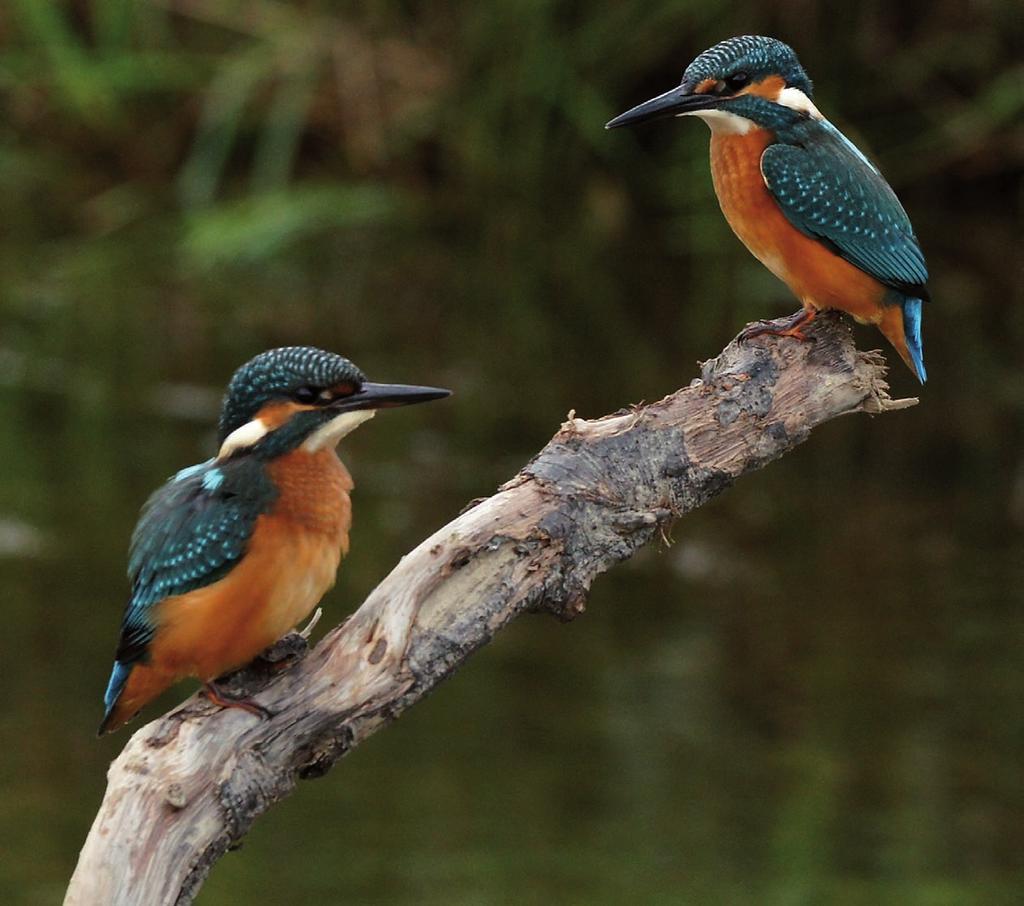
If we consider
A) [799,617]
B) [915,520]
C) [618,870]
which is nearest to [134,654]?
[618,870]

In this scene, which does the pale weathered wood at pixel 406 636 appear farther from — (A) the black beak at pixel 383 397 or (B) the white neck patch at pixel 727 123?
(B) the white neck patch at pixel 727 123

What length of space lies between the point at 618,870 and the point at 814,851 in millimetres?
568

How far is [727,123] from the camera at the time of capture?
3.40 m

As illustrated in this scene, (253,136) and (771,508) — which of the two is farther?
(253,136)

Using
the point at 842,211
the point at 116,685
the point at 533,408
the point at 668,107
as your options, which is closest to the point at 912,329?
the point at 842,211

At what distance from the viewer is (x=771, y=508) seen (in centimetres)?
775

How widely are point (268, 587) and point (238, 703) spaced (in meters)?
0.20

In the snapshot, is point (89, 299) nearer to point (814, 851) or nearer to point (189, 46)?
point (189, 46)

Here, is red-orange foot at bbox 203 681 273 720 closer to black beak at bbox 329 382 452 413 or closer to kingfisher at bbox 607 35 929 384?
black beak at bbox 329 382 452 413

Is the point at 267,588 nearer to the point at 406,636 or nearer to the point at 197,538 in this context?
the point at 197,538

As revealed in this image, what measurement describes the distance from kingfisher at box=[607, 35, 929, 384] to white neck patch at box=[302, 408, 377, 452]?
2.30 ft

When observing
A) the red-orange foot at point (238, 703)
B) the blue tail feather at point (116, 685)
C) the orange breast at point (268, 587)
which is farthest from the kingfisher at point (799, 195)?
the blue tail feather at point (116, 685)

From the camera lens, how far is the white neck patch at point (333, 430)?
2.99 m

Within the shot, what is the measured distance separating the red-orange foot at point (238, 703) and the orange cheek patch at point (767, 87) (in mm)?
1281
